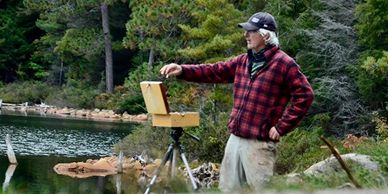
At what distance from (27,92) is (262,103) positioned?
3839cm

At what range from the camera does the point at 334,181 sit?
13.4 feet

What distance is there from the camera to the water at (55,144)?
647 inches

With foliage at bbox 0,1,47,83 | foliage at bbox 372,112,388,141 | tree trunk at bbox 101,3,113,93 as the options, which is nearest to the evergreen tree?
foliage at bbox 372,112,388,141

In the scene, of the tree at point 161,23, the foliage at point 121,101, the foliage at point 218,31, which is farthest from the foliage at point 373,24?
the foliage at point 121,101

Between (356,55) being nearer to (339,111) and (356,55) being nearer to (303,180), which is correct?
(339,111)

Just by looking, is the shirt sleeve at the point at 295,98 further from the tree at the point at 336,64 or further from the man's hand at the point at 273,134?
the tree at the point at 336,64

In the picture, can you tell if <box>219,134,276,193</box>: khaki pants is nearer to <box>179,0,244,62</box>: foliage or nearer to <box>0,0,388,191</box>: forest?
A: <box>0,0,388,191</box>: forest

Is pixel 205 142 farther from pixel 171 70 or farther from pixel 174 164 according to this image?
pixel 174 164

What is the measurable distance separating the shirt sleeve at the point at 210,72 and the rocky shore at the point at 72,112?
30662 mm

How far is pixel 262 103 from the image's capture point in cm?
492

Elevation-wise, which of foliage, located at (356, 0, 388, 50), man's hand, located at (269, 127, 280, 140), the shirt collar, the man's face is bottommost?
man's hand, located at (269, 127, 280, 140)

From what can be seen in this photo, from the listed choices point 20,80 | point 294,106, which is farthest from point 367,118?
point 20,80

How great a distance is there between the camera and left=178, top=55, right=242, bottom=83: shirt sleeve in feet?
17.3

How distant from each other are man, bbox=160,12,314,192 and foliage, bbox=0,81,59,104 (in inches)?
1495
